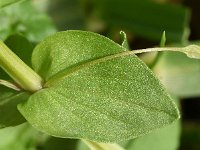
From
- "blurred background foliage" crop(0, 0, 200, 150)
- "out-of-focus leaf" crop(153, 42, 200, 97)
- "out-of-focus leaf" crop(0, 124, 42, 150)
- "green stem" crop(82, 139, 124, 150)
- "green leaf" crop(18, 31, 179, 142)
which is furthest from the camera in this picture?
"out-of-focus leaf" crop(153, 42, 200, 97)

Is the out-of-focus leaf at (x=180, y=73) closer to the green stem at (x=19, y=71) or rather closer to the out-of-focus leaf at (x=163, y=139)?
the out-of-focus leaf at (x=163, y=139)

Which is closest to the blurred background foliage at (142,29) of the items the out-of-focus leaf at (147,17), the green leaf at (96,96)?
the out-of-focus leaf at (147,17)

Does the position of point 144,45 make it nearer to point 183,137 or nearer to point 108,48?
point 183,137

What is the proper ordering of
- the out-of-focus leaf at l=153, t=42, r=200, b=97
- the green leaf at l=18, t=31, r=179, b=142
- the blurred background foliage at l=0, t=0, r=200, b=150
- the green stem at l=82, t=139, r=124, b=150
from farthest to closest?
the out-of-focus leaf at l=153, t=42, r=200, b=97 → the blurred background foliage at l=0, t=0, r=200, b=150 → the green stem at l=82, t=139, r=124, b=150 → the green leaf at l=18, t=31, r=179, b=142

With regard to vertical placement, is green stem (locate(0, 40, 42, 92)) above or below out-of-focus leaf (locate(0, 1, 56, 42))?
above

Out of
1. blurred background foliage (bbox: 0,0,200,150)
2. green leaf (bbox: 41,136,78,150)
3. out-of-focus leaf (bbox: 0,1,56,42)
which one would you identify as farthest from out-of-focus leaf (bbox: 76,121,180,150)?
out-of-focus leaf (bbox: 0,1,56,42)

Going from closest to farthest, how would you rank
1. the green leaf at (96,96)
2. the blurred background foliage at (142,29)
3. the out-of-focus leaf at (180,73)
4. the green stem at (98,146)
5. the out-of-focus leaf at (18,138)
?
the green leaf at (96,96) → the green stem at (98,146) → the out-of-focus leaf at (18,138) → the blurred background foliage at (142,29) → the out-of-focus leaf at (180,73)

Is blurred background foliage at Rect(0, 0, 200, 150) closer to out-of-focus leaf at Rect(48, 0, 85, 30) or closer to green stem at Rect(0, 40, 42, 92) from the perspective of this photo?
out-of-focus leaf at Rect(48, 0, 85, 30)

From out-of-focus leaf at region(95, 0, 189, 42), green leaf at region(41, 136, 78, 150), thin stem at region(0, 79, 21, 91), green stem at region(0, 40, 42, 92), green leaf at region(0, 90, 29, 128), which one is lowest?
green leaf at region(41, 136, 78, 150)
